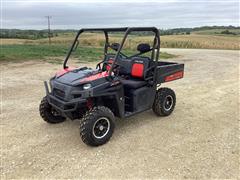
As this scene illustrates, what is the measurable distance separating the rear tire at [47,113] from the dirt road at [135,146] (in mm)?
138

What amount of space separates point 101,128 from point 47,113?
4.12 ft

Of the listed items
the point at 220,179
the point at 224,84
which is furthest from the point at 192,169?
the point at 224,84

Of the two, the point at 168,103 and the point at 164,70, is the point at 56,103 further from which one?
the point at 168,103

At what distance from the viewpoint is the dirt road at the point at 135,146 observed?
3.42 metres

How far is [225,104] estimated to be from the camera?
20.5 feet

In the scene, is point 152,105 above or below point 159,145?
above

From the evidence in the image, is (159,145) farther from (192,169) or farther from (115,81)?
(115,81)

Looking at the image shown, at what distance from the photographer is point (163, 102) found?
206 inches

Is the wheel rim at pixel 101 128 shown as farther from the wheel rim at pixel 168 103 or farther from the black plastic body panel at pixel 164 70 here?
the wheel rim at pixel 168 103

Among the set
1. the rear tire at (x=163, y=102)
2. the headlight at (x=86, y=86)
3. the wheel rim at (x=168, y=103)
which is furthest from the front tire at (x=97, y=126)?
the wheel rim at (x=168, y=103)

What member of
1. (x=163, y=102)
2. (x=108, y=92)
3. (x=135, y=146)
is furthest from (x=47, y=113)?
(x=163, y=102)

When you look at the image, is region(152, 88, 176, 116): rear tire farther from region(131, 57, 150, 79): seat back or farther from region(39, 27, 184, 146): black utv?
region(131, 57, 150, 79): seat back

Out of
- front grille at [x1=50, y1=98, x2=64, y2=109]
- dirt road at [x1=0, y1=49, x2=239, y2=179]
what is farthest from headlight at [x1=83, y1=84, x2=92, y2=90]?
dirt road at [x1=0, y1=49, x2=239, y2=179]

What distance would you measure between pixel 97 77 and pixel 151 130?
1.37 meters
